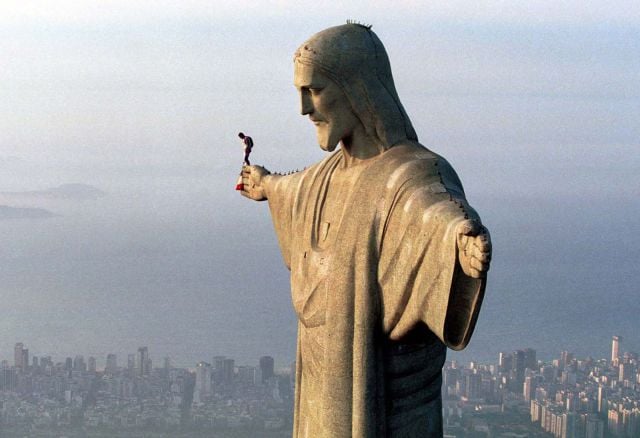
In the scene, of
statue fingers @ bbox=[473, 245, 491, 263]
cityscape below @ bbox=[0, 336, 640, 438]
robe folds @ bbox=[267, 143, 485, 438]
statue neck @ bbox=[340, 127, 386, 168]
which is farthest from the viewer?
cityscape below @ bbox=[0, 336, 640, 438]

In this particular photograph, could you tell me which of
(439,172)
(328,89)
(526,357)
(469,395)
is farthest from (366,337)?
(526,357)

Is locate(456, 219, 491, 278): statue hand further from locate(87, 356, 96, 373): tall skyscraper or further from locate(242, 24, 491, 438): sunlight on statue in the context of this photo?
locate(87, 356, 96, 373): tall skyscraper

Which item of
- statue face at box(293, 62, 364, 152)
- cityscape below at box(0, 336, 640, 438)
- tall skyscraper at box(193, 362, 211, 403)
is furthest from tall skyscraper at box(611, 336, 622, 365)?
statue face at box(293, 62, 364, 152)

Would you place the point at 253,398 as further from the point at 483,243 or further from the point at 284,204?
the point at 483,243

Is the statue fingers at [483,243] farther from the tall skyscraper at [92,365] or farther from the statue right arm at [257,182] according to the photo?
the tall skyscraper at [92,365]

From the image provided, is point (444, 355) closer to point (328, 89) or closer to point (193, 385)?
point (328, 89)

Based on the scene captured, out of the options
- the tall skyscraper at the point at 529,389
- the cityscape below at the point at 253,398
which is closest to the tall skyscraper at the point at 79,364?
the cityscape below at the point at 253,398

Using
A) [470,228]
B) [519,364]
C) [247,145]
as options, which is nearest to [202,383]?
[519,364]
